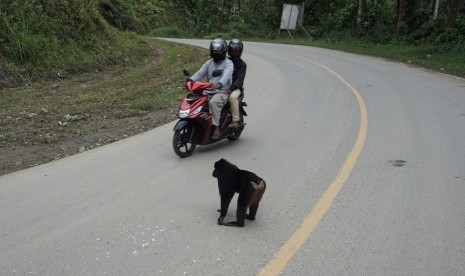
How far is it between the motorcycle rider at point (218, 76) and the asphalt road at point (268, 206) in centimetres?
68

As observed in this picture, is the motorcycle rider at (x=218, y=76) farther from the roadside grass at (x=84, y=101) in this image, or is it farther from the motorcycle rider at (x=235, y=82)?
the roadside grass at (x=84, y=101)

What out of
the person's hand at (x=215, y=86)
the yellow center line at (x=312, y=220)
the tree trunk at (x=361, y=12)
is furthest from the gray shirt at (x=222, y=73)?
the tree trunk at (x=361, y=12)

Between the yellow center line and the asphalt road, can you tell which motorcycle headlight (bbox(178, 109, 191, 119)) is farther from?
the yellow center line

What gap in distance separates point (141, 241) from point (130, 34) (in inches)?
841

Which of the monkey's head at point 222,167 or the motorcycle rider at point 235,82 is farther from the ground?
the motorcycle rider at point 235,82

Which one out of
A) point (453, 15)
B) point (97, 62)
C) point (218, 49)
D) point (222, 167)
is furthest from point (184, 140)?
point (453, 15)

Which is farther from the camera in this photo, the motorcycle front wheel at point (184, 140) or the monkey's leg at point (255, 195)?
the motorcycle front wheel at point (184, 140)

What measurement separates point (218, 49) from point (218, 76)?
48 centimetres

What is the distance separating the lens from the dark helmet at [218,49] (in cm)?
789

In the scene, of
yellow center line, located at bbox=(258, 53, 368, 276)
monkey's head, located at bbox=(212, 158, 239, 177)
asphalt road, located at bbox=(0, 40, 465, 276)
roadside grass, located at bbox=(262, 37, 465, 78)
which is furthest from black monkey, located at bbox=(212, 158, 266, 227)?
roadside grass, located at bbox=(262, 37, 465, 78)

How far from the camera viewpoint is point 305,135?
871cm

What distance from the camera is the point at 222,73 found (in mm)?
8047

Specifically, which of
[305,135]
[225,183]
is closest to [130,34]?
[305,135]

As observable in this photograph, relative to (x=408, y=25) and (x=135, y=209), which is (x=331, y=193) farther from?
(x=408, y=25)
